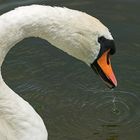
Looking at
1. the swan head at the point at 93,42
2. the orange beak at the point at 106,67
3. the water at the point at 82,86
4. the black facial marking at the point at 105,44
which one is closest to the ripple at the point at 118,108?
the water at the point at 82,86

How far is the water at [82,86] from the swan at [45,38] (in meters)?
1.26

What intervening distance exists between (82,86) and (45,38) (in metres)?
2.45

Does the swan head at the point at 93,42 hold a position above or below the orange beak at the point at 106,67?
above

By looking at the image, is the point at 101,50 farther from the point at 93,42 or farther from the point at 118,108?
the point at 118,108

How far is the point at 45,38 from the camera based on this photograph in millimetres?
5113

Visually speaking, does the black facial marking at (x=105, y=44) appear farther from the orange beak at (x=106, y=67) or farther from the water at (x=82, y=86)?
the water at (x=82, y=86)

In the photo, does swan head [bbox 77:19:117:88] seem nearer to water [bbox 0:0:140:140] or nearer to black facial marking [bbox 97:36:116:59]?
black facial marking [bbox 97:36:116:59]

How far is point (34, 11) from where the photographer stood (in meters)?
4.91

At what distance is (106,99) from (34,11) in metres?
2.58

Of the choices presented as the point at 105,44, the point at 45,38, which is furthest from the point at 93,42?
the point at 45,38

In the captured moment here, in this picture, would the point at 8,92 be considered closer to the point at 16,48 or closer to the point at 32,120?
the point at 32,120

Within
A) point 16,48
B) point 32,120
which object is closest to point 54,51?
point 16,48

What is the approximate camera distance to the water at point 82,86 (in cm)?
679

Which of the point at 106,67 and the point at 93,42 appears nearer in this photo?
the point at 93,42
